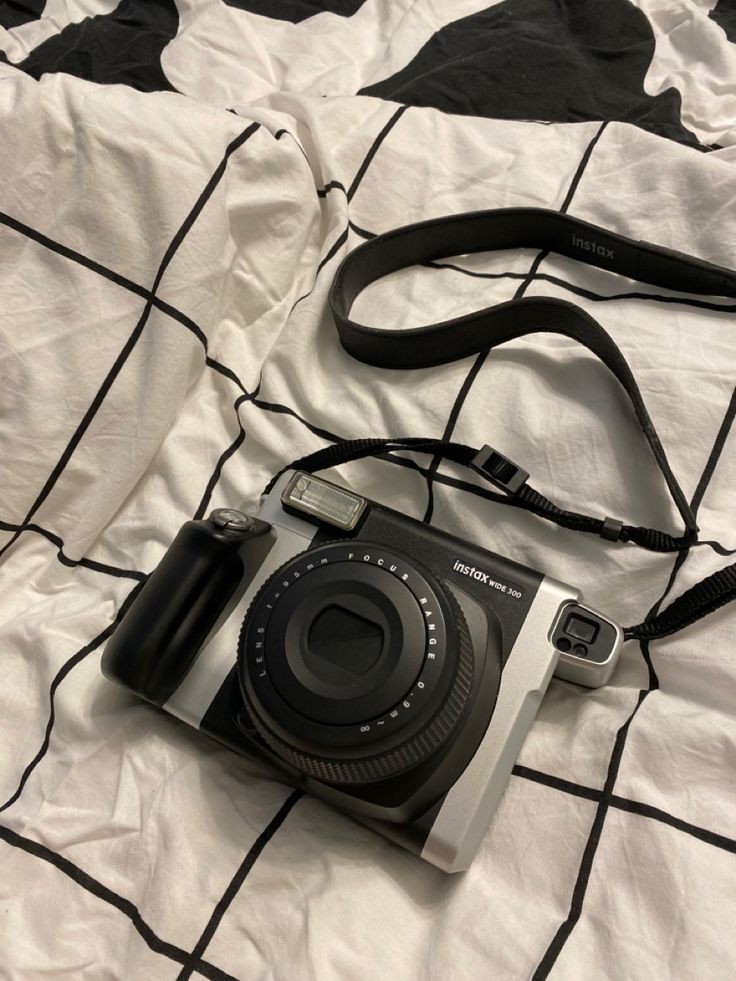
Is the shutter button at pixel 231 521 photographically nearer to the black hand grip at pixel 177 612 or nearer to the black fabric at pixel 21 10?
the black hand grip at pixel 177 612

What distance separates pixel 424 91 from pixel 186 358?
0.39m

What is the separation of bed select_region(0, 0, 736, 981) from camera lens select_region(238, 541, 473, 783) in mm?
96

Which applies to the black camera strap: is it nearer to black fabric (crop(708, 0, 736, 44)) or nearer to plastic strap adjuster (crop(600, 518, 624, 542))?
plastic strap adjuster (crop(600, 518, 624, 542))

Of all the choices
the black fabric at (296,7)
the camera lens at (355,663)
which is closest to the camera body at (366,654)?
the camera lens at (355,663)

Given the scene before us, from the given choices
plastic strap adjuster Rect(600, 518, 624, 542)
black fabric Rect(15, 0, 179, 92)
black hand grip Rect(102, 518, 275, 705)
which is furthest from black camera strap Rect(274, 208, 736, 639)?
black fabric Rect(15, 0, 179, 92)

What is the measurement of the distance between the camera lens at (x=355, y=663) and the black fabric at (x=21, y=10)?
29.6 inches

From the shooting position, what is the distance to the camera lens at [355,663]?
415mm

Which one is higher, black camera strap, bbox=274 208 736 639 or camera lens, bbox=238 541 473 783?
black camera strap, bbox=274 208 736 639

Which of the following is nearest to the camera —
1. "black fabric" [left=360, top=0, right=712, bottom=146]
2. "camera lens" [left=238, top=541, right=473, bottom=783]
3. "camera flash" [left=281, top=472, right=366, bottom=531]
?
"camera lens" [left=238, top=541, right=473, bottom=783]

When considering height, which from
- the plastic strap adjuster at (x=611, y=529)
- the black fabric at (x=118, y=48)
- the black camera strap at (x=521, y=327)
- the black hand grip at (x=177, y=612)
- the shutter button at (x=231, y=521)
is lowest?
the black hand grip at (x=177, y=612)

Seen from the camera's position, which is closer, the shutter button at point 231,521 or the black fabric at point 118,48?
the shutter button at point 231,521

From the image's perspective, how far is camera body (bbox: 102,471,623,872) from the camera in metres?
0.42

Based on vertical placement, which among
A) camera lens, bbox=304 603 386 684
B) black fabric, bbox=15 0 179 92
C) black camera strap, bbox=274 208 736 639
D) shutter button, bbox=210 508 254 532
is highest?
black fabric, bbox=15 0 179 92

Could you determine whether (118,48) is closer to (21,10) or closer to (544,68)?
(21,10)
